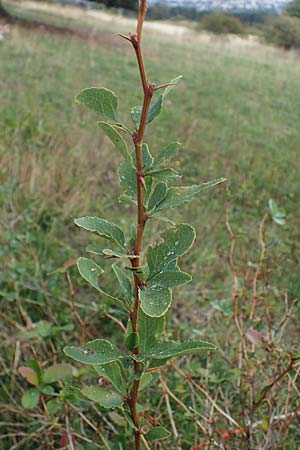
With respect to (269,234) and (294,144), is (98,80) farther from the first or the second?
(269,234)

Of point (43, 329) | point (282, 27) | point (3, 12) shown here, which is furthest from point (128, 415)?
point (3, 12)

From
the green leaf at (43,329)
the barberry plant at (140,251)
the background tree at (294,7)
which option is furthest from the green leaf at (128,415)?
the background tree at (294,7)

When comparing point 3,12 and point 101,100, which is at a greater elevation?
point 101,100

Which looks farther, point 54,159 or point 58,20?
point 58,20

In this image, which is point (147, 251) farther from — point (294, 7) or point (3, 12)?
point (3, 12)

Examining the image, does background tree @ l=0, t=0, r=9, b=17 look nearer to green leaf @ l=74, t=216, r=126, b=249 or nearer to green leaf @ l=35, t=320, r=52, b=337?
green leaf @ l=35, t=320, r=52, b=337

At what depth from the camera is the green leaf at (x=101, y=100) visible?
0.44 meters

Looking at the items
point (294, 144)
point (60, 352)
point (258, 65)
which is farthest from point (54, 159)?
point (258, 65)

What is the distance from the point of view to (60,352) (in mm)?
1364

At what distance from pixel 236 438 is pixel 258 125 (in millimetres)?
3998

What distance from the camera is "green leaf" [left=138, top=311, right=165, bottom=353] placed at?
0.53 metres

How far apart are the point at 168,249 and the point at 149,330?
9 cm

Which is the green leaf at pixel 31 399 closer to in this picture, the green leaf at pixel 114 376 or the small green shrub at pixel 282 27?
the green leaf at pixel 114 376

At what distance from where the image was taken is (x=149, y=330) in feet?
1.75
